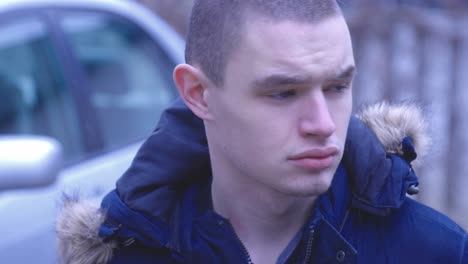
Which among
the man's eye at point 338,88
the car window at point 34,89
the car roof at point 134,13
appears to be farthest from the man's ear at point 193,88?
the car roof at point 134,13

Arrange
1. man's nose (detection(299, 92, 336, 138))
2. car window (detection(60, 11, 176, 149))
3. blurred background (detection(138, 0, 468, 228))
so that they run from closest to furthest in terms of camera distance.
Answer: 1. man's nose (detection(299, 92, 336, 138))
2. car window (detection(60, 11, 176, 149))
3. blurred background (detection(138, 0, 468, 228))

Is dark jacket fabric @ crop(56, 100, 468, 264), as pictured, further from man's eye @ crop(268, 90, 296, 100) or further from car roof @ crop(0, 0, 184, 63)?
car roof @ crop(0, 0, 184, 63)

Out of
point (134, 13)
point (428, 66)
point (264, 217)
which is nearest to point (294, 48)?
point (264, 217)

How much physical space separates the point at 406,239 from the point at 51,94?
2182mm

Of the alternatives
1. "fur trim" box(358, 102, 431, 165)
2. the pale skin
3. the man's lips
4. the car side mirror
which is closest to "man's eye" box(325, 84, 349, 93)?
the pale skin

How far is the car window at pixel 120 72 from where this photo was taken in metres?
4.10

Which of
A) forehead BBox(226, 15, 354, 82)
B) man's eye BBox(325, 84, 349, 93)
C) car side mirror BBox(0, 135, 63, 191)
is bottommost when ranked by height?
car side mirror BBox(0, 135, 63, 191)

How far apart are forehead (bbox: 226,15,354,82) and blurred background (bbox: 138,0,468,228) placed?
3.69 meters

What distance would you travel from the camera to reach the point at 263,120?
2.12m

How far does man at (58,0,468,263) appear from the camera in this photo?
2.09 metres

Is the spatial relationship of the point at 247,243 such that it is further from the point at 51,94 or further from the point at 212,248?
the point at 51,94

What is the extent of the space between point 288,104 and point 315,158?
0.49ft

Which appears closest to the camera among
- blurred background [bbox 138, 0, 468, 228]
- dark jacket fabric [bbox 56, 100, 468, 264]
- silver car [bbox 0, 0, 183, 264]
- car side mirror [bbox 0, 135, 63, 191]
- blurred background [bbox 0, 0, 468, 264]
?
dark jacket fabric [bbox 56, 100, 468, 264]

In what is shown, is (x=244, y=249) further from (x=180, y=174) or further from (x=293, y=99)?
(x=293, y=99)
